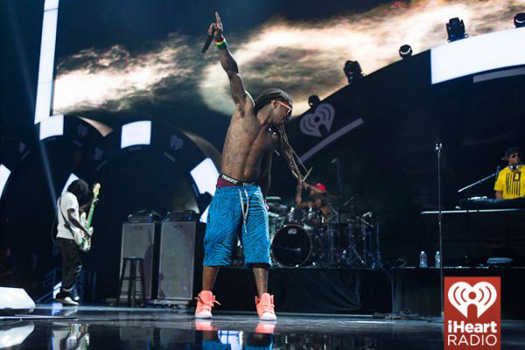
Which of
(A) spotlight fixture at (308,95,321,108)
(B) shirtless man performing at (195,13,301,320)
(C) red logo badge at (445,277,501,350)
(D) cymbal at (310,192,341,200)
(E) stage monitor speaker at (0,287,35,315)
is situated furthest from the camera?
(A) spotlight fixture at (308,95,321,108)

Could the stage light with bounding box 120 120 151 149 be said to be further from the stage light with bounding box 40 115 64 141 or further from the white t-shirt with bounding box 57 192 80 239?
the white t-shirt with bounding box 57 192 80 239

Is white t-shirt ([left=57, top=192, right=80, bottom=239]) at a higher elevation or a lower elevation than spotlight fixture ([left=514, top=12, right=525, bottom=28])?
lower

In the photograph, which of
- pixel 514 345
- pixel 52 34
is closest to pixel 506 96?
pixel 514 345

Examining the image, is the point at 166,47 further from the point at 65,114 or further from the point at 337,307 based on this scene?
the point at 337,307

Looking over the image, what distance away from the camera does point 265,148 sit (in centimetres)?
495

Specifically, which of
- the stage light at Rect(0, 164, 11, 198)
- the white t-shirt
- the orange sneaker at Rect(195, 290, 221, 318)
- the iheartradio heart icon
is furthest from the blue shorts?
the stage light at Rect(0, 164, 11, 198)

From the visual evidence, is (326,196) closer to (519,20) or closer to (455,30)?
(455,30)

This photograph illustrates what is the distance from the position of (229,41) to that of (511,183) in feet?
15.0

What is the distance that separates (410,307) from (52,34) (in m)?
7.89

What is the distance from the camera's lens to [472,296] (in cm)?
249

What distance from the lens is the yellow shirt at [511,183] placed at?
24.4 feet

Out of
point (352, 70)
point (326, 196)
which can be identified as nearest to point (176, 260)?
point (326, 196)

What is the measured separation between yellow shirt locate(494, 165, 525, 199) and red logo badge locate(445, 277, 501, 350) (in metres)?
5.24

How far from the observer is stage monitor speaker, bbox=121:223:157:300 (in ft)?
28.0
